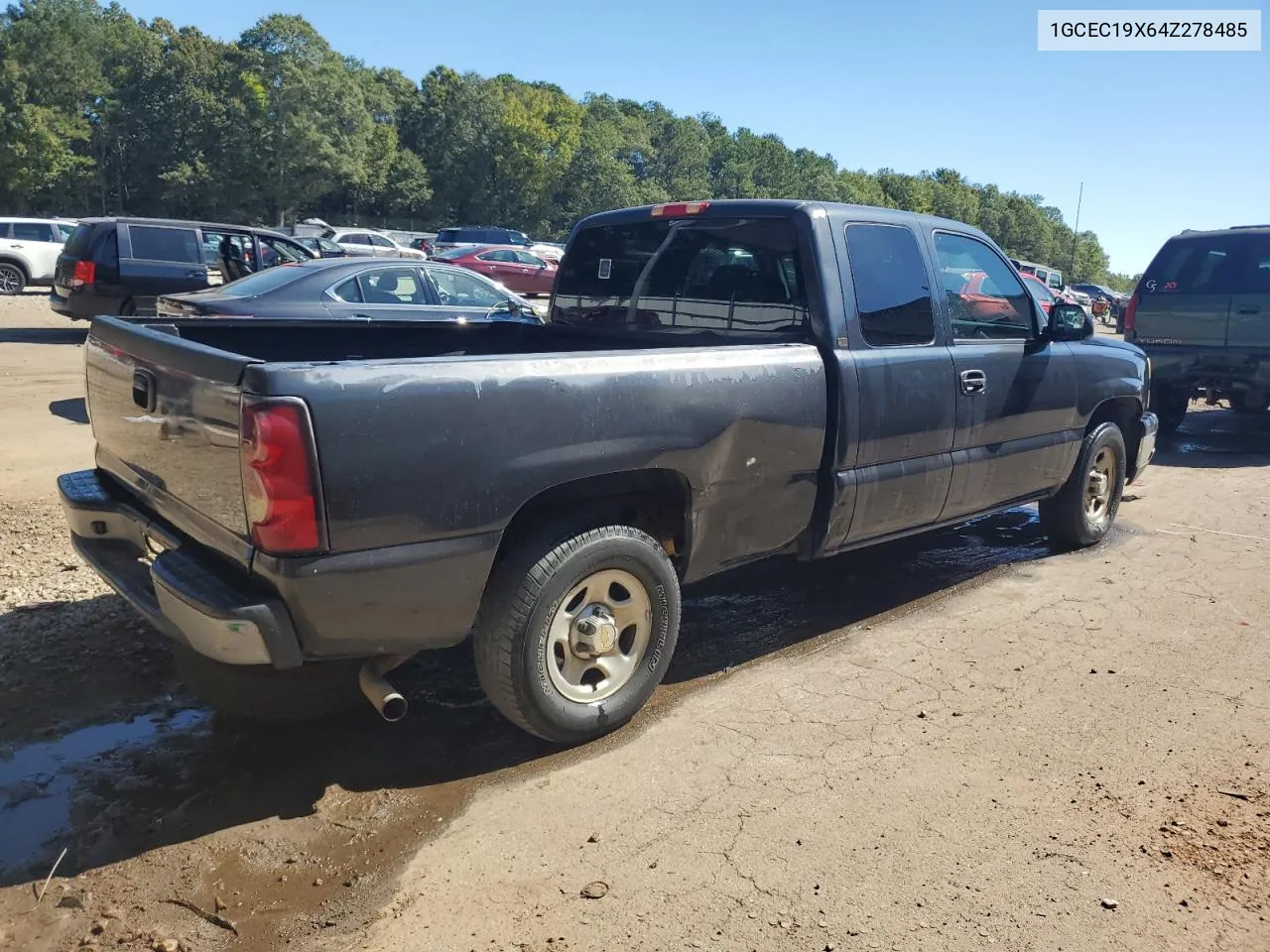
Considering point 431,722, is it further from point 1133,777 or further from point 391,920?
point 1133,777

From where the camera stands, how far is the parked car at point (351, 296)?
8891 mm

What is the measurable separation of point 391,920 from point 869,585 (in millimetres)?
3511

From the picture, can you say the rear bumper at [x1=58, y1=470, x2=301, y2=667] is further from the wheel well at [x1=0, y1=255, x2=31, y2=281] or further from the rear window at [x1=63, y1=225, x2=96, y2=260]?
the wheel well at [x1=0, y1=255, x2=31, y2=281]

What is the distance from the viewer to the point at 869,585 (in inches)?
215

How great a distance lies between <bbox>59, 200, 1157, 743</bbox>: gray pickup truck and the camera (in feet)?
9.12

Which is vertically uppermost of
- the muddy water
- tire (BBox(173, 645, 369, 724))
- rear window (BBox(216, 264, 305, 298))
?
rear window (BBox(216, 264, 305, 298))

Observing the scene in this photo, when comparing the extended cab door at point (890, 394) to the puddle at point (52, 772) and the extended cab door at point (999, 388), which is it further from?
the puddle at point (52, 772)

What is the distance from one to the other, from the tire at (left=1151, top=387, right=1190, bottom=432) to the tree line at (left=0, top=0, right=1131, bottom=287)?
47.0 m

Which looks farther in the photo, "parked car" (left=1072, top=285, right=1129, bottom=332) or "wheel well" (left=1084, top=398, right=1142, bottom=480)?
"parked car" (left=1072, top=285, right=1129, bottom=332)

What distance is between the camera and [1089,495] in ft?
20.5

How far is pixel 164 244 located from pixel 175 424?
38.1ft

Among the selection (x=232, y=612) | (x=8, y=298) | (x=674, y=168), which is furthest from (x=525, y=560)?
(x=674, y=168)

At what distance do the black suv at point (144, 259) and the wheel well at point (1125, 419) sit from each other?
1037cm

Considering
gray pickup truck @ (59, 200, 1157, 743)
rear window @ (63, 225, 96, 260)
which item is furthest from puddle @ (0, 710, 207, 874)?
rear window @ (63, 225, 96, 260)
